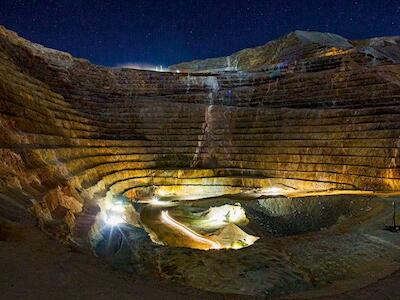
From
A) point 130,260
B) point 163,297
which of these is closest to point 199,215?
point 130,260

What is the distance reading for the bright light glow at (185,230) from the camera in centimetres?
792

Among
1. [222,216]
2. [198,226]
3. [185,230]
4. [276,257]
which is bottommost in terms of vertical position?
[276,257]

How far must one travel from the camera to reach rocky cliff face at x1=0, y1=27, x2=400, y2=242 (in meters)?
8.57

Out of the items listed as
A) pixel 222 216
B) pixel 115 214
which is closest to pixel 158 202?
pixel 222 216

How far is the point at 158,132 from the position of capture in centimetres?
1559

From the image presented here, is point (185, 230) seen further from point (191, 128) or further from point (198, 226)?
point (191, 128)

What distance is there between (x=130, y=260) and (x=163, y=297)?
108 inches

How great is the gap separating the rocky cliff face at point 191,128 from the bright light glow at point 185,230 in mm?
1918

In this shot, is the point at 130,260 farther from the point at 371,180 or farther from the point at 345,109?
the point at 345,109

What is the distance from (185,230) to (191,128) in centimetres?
755

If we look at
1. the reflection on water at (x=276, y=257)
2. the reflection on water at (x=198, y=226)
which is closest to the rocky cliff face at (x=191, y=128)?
the reflection on water at (x=276, y=257)

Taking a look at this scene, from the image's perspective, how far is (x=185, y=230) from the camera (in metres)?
8.82

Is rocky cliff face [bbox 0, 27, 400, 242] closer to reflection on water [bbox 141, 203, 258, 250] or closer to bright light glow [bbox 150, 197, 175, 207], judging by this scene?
bright light glow [bbox 150, 197, 175, 207]

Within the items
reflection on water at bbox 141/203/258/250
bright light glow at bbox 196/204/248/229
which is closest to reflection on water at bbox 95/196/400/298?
reflection on water at bbox 141/203/258/250
